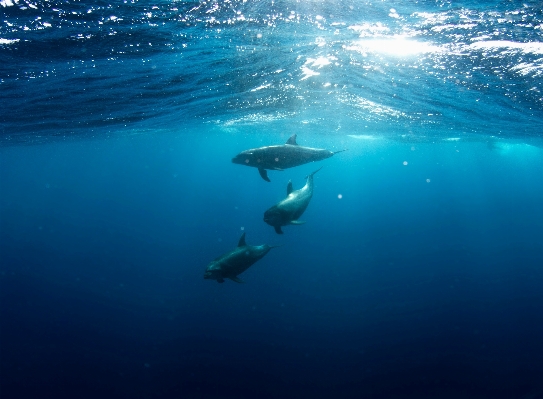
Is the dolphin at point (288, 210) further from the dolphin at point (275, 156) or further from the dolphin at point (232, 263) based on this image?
the dolphin at point (232, 263)

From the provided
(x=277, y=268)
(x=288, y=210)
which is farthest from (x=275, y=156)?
(x=277, y=268)

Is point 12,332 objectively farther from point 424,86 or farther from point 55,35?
point 424,86

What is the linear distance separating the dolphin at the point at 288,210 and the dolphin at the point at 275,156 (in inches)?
30.6

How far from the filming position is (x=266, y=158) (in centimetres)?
795

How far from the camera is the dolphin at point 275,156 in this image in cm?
779

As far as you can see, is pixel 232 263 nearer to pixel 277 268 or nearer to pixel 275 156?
pixel 275 156

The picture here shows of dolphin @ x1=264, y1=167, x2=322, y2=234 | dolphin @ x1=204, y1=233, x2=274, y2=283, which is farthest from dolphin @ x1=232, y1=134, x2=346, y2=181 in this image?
dolphin @ x1=204, y1=233, x2=274, y2=283

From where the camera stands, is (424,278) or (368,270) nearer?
(424,278)

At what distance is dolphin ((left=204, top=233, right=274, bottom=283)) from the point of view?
7.77m

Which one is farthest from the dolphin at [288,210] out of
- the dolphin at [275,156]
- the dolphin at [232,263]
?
the dolphin at [232,263]

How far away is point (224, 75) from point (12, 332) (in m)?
19.9

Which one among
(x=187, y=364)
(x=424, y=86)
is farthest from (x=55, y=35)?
(x=424, y=86)

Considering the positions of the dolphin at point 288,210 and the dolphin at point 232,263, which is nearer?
the dolphin at point 288,210

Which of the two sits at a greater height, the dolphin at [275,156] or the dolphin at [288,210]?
Answer: the dolphin at [275,156]
